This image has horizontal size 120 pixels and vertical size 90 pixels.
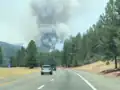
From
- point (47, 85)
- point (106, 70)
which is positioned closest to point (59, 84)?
point (47, 85)

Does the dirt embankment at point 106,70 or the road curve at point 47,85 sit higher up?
the dirt embankment at point 106,70

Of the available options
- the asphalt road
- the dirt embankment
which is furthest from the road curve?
the dirt embankment

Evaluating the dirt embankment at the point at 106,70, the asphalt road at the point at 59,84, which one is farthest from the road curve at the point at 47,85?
the dirt embankment at the point at 106,70

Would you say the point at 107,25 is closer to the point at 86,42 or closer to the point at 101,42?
the point at 101,42

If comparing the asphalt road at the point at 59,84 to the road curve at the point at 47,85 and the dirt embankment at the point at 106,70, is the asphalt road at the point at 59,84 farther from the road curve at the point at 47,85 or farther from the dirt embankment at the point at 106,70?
the dirt embankment at the point at 106,70

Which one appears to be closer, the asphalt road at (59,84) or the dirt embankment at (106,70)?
the asphalt road at (59,84)

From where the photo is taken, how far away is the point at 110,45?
58.6m

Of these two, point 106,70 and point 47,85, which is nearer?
point 47,85

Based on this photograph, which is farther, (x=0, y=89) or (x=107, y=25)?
(x=107, y=25)

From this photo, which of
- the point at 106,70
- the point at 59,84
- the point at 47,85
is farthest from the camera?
the point at 106,70

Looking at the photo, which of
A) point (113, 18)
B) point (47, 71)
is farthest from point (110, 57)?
point (47, 71)

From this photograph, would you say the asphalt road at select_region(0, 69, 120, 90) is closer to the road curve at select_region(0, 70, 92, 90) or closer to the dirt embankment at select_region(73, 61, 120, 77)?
the road curve at select_region(0, 70, 92, 90)

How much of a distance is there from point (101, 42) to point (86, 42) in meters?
109

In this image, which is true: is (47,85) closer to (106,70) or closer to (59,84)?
(59,84)
